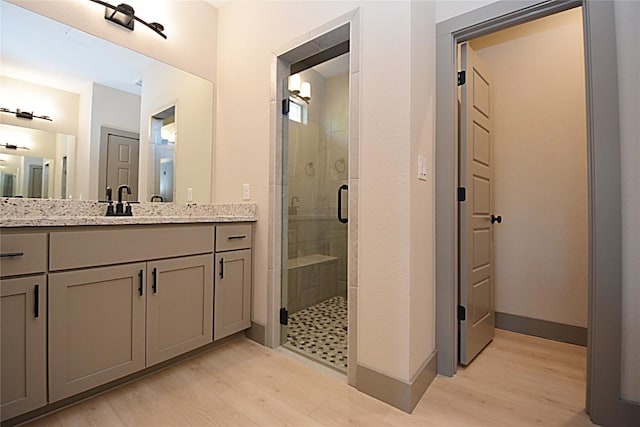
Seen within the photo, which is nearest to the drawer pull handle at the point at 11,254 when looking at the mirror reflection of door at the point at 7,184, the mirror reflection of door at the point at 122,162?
the mirror reflection of door at the point at 7,184

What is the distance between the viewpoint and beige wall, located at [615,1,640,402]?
4.24 ft

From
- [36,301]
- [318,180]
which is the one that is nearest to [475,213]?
[318,180]

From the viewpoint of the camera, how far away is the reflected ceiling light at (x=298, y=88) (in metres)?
2.25

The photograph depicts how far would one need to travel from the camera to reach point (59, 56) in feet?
5.98

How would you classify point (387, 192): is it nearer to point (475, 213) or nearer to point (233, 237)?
point (475, 213)

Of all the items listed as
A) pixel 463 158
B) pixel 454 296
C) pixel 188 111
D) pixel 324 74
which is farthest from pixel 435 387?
pixel 188 111

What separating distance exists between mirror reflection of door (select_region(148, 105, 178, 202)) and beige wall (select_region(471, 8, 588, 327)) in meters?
2.69

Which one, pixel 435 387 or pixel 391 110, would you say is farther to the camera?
pixel 435 387

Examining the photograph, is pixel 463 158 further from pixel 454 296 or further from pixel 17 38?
pixel 17 38

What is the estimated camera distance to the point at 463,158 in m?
1.90

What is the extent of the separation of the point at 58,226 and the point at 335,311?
2008 millimetres

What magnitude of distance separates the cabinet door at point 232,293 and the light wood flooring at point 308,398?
Answer: 20 centimetres

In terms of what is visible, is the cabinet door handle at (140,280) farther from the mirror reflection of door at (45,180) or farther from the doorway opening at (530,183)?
the doorway opening at (530,183)

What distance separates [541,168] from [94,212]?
10.6 feet
